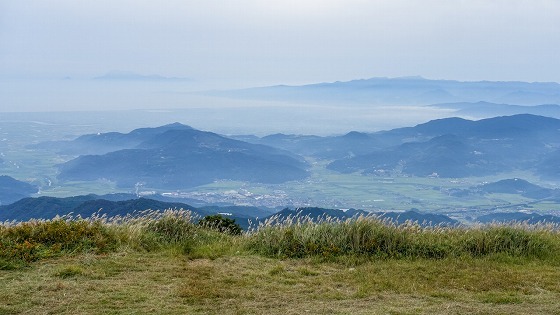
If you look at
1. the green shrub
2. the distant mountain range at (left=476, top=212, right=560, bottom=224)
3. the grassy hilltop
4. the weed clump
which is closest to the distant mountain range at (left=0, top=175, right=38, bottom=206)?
the distant mountain range at (left=476, top=212, right=560, bottom=224)

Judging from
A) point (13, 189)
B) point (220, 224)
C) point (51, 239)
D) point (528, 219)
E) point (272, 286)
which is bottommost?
point (13, 189)

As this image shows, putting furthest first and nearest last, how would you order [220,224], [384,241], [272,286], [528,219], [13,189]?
[13,189], [220,224], [528,219], [384,241], [272,286]

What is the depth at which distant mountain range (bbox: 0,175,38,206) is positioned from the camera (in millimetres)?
126169

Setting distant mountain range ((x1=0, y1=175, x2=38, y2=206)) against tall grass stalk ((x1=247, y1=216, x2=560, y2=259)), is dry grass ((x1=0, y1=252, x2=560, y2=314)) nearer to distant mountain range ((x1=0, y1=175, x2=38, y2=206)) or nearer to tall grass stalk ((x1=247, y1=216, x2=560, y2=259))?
tall grass stalk ((x1=247, y1=216, x2=560, y2=259))

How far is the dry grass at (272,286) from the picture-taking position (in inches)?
289

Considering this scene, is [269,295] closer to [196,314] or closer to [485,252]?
[196,314]

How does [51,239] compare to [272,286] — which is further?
[51,239]

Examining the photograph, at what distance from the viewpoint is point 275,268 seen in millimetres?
9461

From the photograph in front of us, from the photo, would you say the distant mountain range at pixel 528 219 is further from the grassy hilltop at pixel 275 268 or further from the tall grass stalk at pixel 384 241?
the tall grass stalk at pixel 384 241

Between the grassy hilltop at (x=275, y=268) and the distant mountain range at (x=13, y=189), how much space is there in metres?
126

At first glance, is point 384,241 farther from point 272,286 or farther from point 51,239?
point 51,239

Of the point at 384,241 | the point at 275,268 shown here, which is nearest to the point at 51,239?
the point at 275,268

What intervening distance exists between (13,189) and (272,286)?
141m

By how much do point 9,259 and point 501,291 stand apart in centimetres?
792
